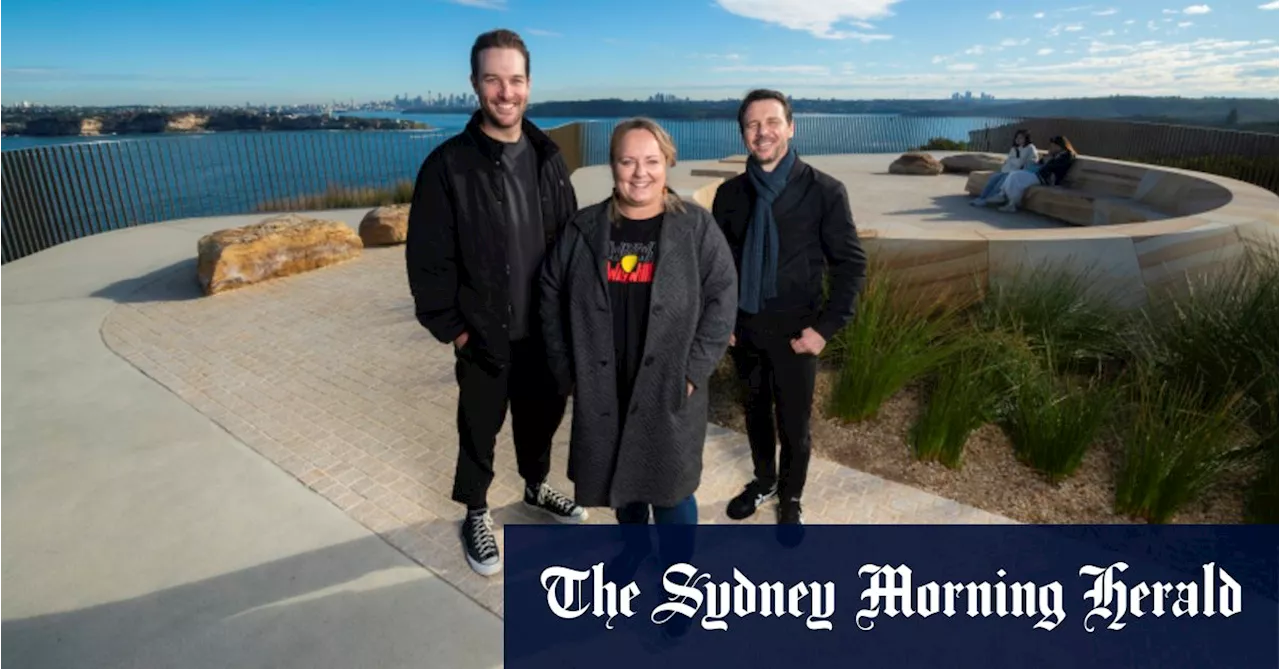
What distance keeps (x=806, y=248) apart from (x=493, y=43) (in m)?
1.40

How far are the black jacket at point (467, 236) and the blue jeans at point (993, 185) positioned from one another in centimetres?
1130

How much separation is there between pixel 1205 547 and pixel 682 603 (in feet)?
7.58

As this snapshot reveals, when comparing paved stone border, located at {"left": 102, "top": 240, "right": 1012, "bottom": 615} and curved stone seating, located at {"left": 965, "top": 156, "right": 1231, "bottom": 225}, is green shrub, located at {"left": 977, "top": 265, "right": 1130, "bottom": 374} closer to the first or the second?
paved stone border, located at {"left": 102, "top": 240, "right": 1012, "bottom": 615}

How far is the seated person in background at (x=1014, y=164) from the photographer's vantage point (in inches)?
461

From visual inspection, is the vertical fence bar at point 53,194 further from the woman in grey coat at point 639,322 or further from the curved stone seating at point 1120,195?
the curved stone seating at point 1120,195

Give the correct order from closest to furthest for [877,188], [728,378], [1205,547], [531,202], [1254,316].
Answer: [531,202]
[1205,547]
[1254,316]
[728,378]
[877,188]

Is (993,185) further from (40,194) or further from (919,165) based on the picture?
(40,194)

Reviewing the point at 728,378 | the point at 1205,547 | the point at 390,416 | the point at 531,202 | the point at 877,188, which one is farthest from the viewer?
the point at 877,188

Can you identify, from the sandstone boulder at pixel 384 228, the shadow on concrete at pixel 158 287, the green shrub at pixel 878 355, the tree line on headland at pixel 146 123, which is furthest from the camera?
the tree line on headland at pixel 146 123

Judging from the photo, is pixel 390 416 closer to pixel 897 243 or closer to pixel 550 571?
pixel 550 571

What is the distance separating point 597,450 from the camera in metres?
2.41

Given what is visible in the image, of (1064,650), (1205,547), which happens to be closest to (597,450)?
(1064,650)

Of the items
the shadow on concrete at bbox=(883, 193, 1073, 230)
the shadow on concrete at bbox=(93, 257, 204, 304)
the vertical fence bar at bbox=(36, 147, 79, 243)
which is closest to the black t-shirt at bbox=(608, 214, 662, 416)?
the shadow on concrete at bbox=(93, 257, 204, 304)

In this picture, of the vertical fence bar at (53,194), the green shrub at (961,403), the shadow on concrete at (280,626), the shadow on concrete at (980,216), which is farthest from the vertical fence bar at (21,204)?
the shadow on concrete at (980,216)
